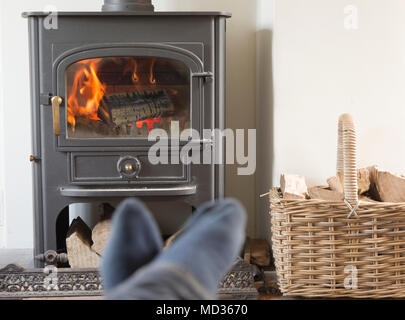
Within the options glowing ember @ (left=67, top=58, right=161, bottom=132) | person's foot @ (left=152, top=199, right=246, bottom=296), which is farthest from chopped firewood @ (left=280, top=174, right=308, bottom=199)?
person's foot @ (left=152, top=199, right=246, bottom=296)

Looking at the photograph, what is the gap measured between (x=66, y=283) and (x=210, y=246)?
138 cm

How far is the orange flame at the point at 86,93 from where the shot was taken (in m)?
1.86

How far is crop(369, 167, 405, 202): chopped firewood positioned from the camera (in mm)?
1686

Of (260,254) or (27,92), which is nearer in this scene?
(260,254)

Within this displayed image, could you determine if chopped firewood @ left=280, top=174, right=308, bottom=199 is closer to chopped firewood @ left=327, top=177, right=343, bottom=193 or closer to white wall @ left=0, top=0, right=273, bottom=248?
chopped firewood @ left=327, top=177, right=343, bottom=193

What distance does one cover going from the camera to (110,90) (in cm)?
189

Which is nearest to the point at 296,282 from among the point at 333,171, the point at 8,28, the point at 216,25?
the point at 333,171

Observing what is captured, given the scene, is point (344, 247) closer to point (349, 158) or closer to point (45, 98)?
point (349, 158)

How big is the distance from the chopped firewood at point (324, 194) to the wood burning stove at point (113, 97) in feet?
1.06

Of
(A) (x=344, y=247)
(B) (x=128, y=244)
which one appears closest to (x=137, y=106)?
(A) (x=344, y=247)

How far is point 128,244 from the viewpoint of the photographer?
1.67 feet

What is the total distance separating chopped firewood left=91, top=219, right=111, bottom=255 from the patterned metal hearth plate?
0.13 m

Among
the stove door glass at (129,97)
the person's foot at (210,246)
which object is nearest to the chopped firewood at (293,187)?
the stove door glass at (129,97)
